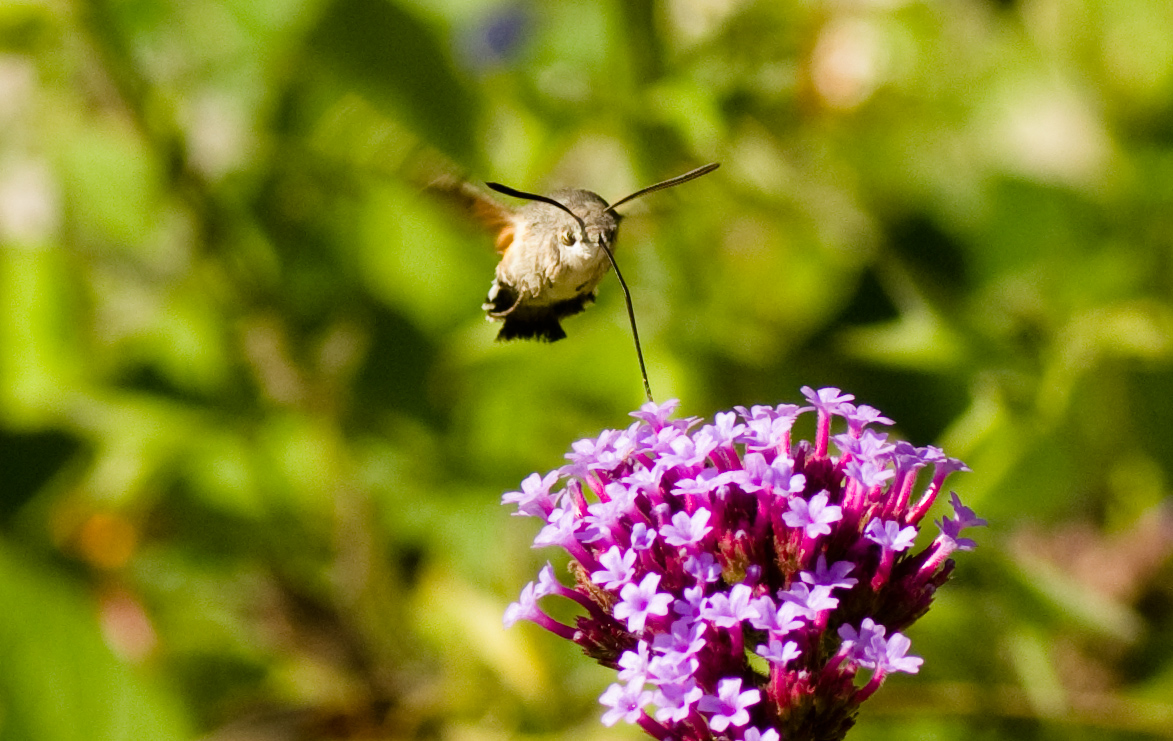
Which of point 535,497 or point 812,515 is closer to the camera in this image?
point 812,515

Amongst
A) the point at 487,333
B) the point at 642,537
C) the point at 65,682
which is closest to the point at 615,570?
Result: the point at 642,537

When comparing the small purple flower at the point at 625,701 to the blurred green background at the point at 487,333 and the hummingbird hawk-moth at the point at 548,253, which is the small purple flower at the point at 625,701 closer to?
the hummingbird hawk-moth at the point at 548,253

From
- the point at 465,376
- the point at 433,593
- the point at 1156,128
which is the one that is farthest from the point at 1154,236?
the point at 433,593

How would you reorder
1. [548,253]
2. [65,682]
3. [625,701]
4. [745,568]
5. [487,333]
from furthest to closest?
[65,682]
[487,333]
[548,253]
[745,568]
[625,701]

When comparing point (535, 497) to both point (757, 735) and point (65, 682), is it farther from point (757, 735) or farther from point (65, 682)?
point (65, 682)

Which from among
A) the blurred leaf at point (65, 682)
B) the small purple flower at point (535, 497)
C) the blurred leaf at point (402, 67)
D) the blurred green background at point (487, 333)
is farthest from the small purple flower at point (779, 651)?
the blurred leaf at point (65, 682)

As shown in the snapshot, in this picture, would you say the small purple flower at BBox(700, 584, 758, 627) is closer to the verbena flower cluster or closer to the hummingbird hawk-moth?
the verbena flower cluster

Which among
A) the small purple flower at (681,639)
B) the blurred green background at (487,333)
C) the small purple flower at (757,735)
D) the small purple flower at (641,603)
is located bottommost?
the small purple flower at (757,735)
